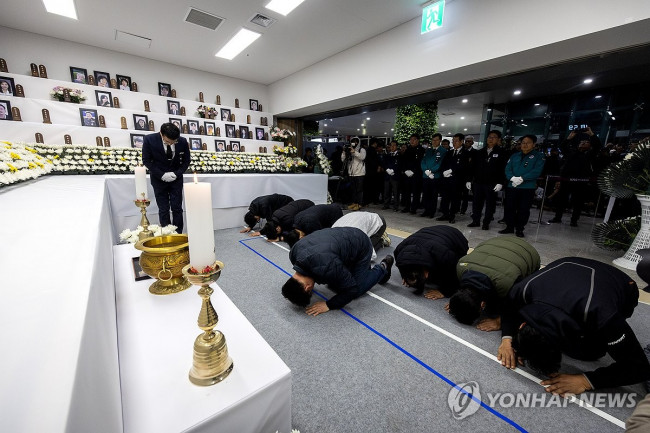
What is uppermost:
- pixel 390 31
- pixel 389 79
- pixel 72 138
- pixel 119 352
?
pixel 390 31

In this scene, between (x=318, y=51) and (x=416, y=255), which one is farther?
(x=318, y=51)

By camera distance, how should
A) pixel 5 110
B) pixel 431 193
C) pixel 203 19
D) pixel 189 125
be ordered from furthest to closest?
pixel 189 125 < pixel 431 193 < pixel 5 110 < pixel 203 19

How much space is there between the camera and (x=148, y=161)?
3.10 meters

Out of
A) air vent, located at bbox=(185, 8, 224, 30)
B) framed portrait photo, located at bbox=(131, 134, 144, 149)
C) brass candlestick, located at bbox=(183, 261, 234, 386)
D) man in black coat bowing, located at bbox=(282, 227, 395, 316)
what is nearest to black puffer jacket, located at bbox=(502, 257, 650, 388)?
man in black coat bowing, located at bbox=(282, 227, 395, 316)

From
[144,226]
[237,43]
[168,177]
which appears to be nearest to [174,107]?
[237,43]

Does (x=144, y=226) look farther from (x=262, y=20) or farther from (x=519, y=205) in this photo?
(x=519, y=205)

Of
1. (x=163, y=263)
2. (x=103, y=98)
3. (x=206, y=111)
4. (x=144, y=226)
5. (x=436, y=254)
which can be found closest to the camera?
(x=163, y=263)

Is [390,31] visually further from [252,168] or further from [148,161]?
[148,161]

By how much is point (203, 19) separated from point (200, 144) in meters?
2.41

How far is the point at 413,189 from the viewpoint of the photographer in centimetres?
541

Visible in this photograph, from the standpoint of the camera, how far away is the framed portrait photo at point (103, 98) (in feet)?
14.6

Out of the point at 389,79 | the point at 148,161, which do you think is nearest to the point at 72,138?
the point at 148,161

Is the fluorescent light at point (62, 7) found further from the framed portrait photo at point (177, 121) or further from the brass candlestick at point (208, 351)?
the brass candlestick at point (208, 351)

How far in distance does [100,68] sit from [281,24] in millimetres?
3389
